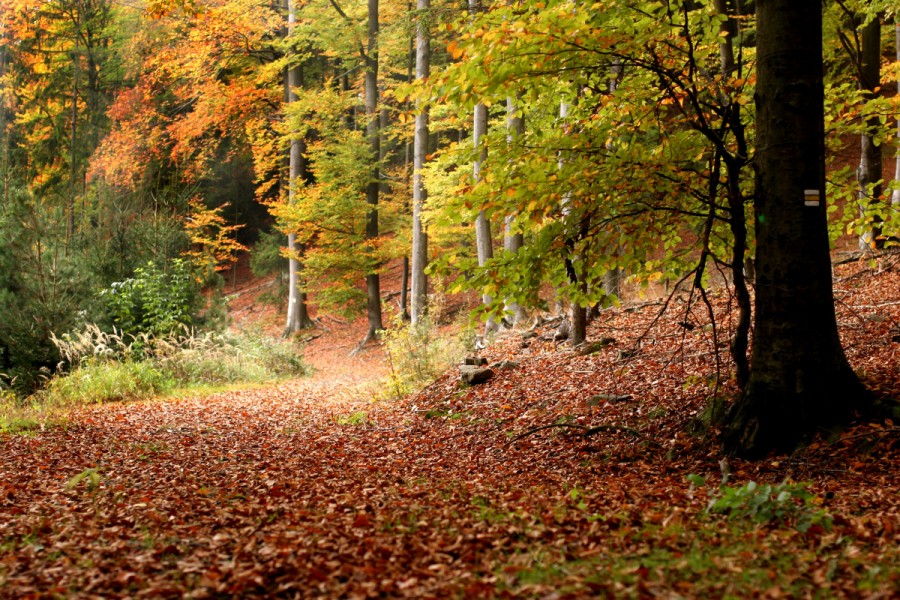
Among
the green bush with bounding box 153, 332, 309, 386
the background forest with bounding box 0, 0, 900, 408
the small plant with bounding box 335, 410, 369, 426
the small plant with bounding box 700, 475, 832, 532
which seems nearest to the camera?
the small plant with bounding box 700, 475, 832, 532

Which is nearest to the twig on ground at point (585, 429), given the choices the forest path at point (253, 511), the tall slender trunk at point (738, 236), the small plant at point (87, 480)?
the forest path at point (253, 511)

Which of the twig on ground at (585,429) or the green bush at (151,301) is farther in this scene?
the green bush at (151,301)

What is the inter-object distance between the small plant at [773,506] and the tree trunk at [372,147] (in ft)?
57.2

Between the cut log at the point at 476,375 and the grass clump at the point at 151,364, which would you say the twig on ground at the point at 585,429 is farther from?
the grass clump at the point at 151,364

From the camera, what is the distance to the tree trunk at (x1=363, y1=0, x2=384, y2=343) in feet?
65.6

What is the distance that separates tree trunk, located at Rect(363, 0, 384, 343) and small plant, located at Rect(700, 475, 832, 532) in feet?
57.2

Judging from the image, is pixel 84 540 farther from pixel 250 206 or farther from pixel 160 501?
pixel 250 206

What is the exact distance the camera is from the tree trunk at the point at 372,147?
20.0 metres

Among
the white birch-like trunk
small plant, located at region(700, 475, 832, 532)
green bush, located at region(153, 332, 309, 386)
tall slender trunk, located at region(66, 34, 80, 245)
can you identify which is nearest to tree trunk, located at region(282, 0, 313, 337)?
the white birch-like trunk

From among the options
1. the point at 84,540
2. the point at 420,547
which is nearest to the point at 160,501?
the point at 84,540

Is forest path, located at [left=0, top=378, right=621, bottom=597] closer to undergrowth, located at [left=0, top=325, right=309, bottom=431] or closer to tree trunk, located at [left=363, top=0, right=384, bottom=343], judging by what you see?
undergrowth, located at [left=0, top=325, right=309, bottom=431]

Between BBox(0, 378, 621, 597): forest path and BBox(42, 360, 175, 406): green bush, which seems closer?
BBox(0, 378, 621, 597): forest path

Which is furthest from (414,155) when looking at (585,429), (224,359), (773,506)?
(773,506)

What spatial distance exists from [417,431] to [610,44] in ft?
16.1
